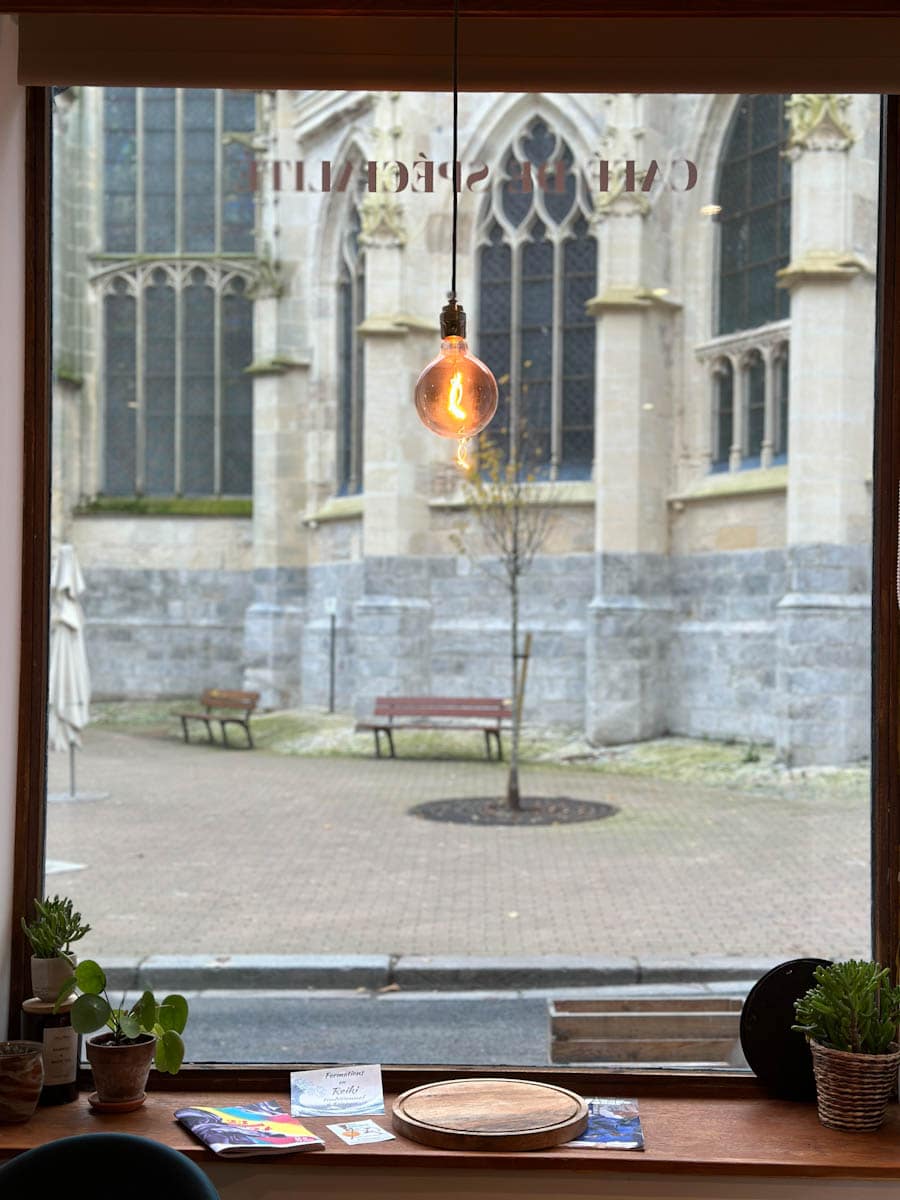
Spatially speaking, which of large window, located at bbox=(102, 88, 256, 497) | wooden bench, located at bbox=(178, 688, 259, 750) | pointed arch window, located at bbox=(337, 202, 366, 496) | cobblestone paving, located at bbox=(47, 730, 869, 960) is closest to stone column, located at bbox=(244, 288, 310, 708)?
pointed arch window, located at bbox=(337, 202, 366, 496)

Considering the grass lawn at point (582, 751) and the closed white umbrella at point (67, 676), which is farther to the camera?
Result: the grass lawn at point (582, 751)

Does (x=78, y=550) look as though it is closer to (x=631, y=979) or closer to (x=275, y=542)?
(x=275, y=542)

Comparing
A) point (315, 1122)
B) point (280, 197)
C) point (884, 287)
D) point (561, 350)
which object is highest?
point (280, 197)

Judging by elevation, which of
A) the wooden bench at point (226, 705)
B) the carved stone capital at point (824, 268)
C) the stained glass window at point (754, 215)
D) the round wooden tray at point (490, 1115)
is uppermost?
the stained glass window at point (754, 215)

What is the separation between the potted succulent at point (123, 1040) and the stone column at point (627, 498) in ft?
45.9

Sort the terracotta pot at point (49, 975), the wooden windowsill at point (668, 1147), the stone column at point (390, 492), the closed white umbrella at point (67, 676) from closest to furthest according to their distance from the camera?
the wooden windowsill at point (668, 1147)
the terracotta pot at point (49, 975)
the closed white umbrella at point (67, 676)
the stone column at point (390, 492)

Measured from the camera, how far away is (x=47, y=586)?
127 inches

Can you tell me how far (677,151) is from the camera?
672 inches

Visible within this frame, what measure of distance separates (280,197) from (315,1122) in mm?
20627

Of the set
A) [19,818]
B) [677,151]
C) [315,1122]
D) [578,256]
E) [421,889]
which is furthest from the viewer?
[578,256]

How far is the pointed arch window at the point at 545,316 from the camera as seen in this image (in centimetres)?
1842

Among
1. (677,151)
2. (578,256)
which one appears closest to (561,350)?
(578,256)

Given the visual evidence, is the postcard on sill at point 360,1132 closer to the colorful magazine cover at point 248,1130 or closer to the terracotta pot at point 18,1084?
the colorful magazine cover at point 248,1130

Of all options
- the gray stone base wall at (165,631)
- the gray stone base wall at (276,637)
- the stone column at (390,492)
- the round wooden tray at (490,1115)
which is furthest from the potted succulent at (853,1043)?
the gray stone base wall at (165,631)
